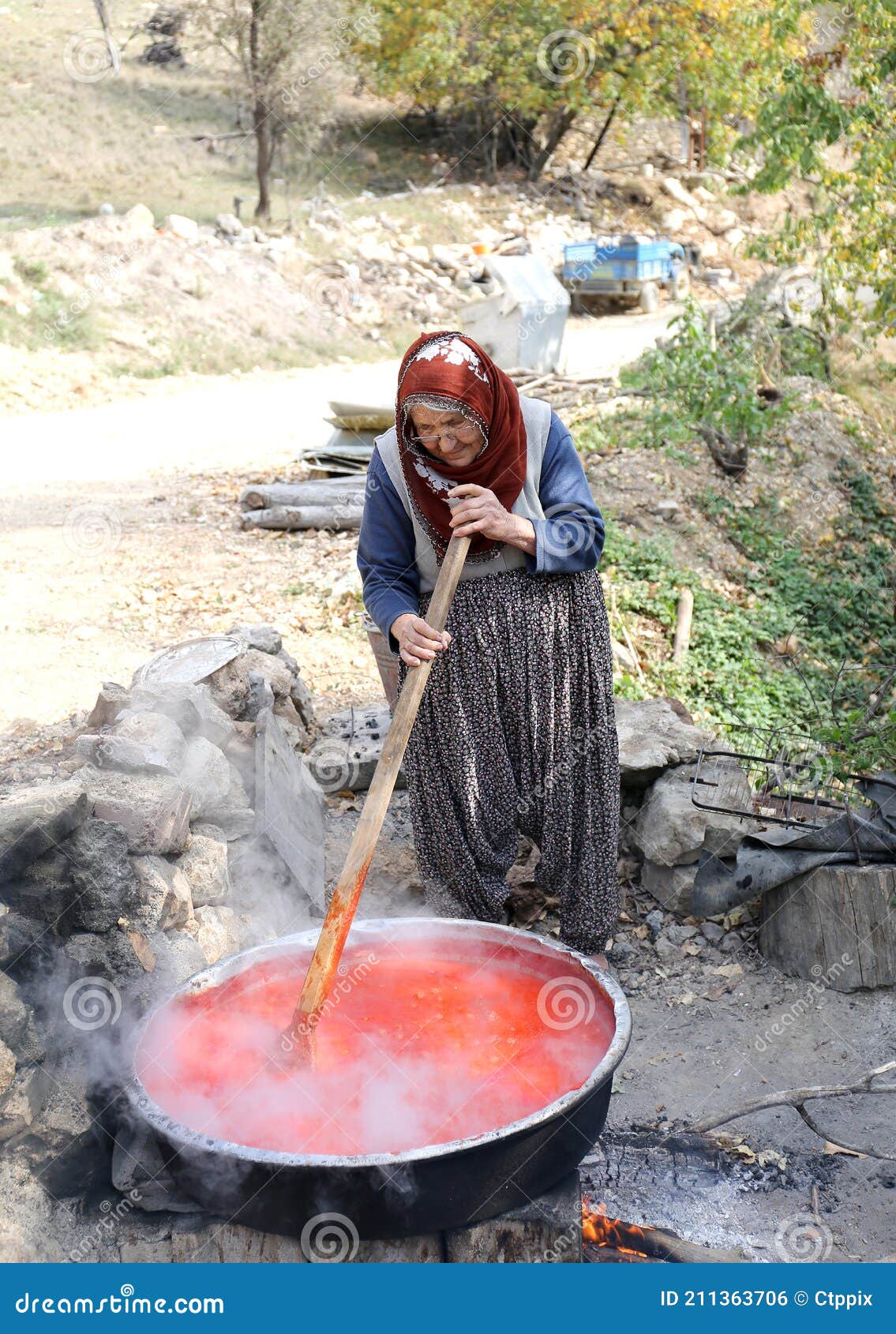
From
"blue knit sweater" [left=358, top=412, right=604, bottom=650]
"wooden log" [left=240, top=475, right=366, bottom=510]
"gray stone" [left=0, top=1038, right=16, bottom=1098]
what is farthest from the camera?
"wooden log" [left=240, top=475, right=366, bottom=510]

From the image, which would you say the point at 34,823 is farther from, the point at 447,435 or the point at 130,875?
the point at 447,435

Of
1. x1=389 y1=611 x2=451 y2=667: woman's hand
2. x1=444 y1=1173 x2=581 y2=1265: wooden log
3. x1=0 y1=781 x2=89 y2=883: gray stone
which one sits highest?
x1=389 y1=611 x2=451 y2=667: woman's hand

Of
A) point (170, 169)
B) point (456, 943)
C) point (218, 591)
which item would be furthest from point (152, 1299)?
point (170, 169)

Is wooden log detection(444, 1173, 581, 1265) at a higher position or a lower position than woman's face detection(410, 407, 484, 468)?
lower

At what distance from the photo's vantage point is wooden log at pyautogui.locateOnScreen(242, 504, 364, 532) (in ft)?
25.5

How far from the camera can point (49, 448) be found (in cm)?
1045

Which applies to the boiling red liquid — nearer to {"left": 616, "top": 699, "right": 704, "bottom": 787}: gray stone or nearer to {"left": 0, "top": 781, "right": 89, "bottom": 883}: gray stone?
{"left": 0, "top": 781, "right": 89, "bottom": 883}: gray stone

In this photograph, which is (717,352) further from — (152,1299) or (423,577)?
(152,1299)

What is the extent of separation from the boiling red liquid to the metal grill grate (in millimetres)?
1354

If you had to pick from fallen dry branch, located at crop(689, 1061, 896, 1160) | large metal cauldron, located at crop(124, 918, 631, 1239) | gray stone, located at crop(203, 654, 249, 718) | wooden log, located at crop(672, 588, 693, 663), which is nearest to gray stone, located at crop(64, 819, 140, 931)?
large metal cauldron, located at crop(124, 918, 631, 1239)

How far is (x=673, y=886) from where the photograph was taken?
12.5 feet

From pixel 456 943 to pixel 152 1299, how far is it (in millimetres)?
975

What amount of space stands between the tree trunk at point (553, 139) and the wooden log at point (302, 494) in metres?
18.8

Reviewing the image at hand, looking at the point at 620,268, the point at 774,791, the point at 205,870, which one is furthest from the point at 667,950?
the point at 620,268
